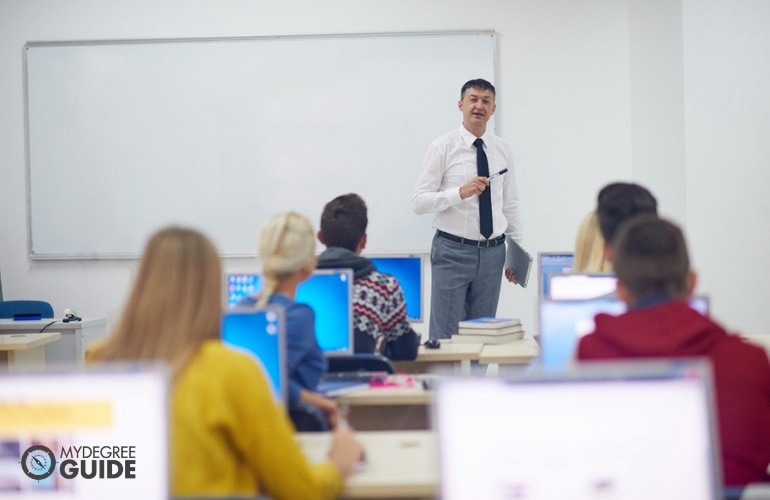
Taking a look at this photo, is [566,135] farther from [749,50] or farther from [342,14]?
[342,14]

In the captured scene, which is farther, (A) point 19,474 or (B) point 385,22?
(B) point 385,22

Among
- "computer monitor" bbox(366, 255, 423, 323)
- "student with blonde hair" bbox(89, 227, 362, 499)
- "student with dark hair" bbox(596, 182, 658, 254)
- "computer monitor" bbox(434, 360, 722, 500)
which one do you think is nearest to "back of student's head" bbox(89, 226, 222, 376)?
"student with blonde hair" bbox(89, 227, 362, 499)

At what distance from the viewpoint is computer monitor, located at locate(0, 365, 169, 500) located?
1528 mm

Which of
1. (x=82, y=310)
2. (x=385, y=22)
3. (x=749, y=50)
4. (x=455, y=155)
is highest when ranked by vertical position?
(x=385, y=22)

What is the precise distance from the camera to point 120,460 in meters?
1.64

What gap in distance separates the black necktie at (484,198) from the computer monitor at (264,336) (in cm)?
305

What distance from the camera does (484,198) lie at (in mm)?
5477

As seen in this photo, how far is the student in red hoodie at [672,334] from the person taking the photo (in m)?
1.96

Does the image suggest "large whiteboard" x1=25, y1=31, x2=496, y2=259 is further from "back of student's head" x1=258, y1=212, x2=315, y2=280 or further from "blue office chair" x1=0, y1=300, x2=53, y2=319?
"back of student's head" x1=258, y1=212, x2=315, y2=280

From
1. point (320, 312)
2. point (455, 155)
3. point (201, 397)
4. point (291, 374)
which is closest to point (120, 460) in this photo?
point (201, 397)

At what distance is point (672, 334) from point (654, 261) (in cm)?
16

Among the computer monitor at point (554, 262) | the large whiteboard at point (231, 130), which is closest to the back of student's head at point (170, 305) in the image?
the computer monitor at point (554, 262)

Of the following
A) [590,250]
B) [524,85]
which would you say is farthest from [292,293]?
[524,85]

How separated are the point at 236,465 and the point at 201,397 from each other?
165 mm
